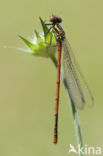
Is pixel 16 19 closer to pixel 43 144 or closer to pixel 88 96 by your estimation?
pixel 43 144

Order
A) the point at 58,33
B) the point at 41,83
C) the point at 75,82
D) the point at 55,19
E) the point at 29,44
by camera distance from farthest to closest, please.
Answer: the point at 41,83 → the point at 55,19 → the point at 58,33 → the point at 75,82 → the point at 29,44

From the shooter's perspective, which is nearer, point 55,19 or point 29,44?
point 29,44

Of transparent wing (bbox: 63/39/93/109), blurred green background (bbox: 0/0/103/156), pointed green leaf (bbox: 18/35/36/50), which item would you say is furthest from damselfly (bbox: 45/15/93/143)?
blurred green background (bbox: 0/0/103/156)

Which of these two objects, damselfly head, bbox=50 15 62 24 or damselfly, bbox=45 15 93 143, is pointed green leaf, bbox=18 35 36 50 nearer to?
damselfly, bbox=45 15 93 143

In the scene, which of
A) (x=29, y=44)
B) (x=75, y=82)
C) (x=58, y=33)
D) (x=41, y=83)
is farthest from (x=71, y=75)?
(x=41, y=83)

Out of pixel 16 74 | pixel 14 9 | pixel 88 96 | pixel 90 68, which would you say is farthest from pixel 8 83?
pixel 88 96

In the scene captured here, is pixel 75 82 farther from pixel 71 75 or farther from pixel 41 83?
pixel 41 83

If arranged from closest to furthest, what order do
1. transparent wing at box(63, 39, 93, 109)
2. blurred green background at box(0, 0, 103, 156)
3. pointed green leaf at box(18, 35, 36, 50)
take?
1. pointed green leaf at box(18, 35, 36, 50)
2. transparent wing at box(63, 39, 93, 109)
3. blurred green background at box(0, 0, 103, 156)
